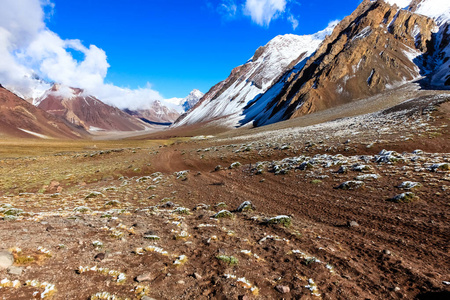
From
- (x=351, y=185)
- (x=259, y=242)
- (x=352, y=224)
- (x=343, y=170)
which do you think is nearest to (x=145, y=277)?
(x=259, y=242)

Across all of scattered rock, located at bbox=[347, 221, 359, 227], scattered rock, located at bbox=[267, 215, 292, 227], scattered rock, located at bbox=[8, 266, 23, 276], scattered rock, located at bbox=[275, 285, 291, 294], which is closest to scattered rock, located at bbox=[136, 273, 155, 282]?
scattered rock, located at bbox=[8, 266, 23, 276]

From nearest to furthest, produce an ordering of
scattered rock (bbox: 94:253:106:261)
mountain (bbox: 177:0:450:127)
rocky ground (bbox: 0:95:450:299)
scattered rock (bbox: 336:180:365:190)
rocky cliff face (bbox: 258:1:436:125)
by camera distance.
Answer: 1. rocky ground (bbox: 0:95:450:299)
2. scattered rock (bbox: 94:253:106:261)
3. scattered rock (bbox: 336:180:365:190)
4. mountain (bbox: 177:0:450:127)
5. rocky cliff face (bbox: 258:1:436:125)

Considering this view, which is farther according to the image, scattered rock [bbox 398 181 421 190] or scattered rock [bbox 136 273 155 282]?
scattered rock [bbox 398 181 421 190]

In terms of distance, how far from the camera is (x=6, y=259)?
516cm

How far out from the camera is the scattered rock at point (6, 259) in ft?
16.4

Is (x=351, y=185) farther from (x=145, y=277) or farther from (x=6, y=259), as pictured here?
(x=6, y=259)

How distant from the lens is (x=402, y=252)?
299 inches

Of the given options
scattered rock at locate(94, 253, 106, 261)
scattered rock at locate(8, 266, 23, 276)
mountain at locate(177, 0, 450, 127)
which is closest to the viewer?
scattered rock at locate(8, 266, 23, 276)

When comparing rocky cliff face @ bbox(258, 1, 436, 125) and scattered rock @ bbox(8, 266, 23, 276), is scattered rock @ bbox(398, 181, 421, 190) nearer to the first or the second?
scattered rock @ bbox(8, 266, 23, 276)

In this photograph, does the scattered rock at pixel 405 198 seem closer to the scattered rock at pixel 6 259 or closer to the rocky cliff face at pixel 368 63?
the scattered rock at pixel 6 259

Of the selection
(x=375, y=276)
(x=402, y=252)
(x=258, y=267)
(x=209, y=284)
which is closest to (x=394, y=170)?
(x=402, y=252)

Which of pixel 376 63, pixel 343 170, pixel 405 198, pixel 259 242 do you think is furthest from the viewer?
pixel 376 63

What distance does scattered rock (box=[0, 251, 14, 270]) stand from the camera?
197 inches

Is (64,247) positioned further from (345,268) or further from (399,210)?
(399,210)
